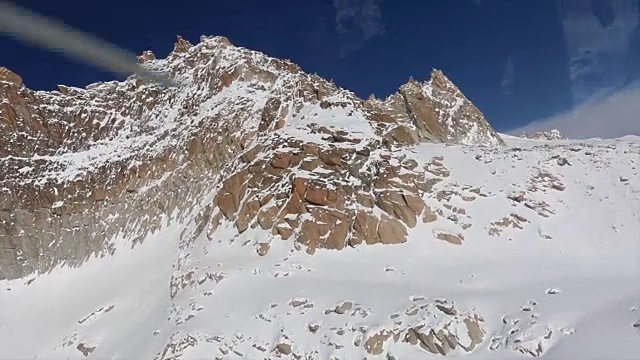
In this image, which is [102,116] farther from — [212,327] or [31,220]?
[212,327]

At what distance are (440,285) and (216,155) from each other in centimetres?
4342

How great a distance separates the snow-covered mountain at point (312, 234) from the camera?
31.8 meters

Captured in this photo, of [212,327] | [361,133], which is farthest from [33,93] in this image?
[212,327]

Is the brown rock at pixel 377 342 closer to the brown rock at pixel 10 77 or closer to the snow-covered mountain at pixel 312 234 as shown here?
the snow-covered mountain at pixel 312 234

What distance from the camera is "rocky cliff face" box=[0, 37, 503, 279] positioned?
4775 centimetres

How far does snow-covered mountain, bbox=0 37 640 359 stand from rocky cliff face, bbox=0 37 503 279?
27 centimetres

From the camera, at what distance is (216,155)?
7269 centimetres

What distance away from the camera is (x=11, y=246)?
82.2 meters

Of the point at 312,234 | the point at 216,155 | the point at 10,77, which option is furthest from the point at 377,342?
the point at 10,77

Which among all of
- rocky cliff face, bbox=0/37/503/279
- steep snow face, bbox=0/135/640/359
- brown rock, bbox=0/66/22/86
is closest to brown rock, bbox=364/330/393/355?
steep snow face, bbox=0/135/640/359

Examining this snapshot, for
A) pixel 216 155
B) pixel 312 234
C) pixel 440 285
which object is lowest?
pixel 440 285

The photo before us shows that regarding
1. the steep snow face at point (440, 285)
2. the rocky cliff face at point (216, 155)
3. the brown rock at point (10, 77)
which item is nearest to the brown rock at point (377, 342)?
the steep snow face at point (440, 285)

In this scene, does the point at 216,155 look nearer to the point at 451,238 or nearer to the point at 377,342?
the point at 451,238

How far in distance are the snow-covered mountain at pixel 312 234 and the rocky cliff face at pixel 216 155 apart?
0.87 ft
